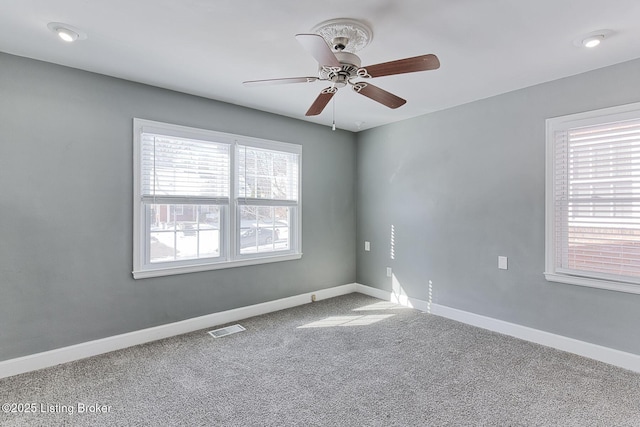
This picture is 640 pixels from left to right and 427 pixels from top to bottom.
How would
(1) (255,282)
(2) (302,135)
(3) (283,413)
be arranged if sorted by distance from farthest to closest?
(2) (302,135), (1) (255,282), (3) (283,413)

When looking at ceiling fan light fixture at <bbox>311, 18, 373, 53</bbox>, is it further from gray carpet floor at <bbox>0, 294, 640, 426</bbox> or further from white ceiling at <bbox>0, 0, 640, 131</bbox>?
gray carpet floor at <bbox>0, 294, 640, 426</bbox>

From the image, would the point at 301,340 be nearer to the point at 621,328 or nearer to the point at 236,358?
the point at 236,358

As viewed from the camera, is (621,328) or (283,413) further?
(621,328)

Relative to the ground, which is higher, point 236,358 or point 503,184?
point 503,184

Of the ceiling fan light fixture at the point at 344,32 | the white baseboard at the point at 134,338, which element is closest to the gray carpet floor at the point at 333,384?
the white baseboard at the point at 134,338

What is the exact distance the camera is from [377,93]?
2346 millimetres

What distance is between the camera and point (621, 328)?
8.82 ft

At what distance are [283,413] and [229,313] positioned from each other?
1.82 metres

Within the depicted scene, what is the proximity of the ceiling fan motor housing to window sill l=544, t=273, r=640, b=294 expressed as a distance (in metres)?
2.61

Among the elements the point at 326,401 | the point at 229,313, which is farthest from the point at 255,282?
the point at 326,401

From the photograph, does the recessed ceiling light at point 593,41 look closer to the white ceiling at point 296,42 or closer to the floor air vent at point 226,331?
the white ceiling at point 296,42

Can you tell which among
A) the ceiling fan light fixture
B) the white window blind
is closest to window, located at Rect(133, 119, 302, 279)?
the white window blind

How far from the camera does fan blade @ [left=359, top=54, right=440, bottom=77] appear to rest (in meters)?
1.84

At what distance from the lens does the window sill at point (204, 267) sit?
314 cm
